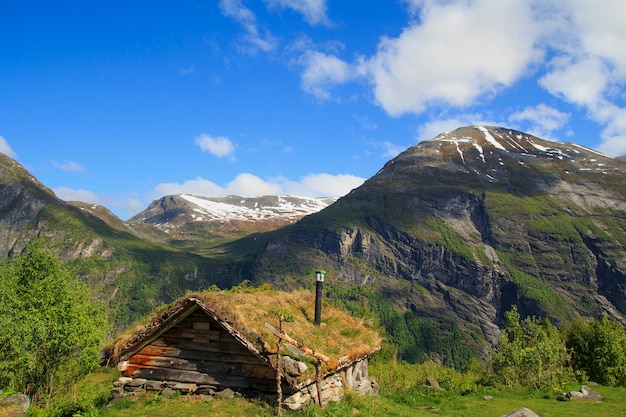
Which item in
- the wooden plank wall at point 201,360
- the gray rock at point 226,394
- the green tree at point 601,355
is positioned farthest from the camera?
the green tree at point 601,355

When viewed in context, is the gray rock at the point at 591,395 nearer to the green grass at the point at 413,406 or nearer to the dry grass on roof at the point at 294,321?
the green grass at the point at 413,406

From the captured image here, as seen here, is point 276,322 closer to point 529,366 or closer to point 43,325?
point 43,325

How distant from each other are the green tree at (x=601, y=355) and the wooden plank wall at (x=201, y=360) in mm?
41229

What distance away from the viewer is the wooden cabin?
18016 mm

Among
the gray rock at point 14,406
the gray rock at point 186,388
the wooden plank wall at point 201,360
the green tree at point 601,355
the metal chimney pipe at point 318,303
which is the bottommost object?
the green tree at point 601,355

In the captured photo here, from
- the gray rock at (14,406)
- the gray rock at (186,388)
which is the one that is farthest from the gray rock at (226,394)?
the gray rock at (14,406)

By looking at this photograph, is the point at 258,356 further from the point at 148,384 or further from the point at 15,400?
the point at 15,400

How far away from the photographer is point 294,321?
22.2 m

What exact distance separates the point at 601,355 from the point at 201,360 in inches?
1918

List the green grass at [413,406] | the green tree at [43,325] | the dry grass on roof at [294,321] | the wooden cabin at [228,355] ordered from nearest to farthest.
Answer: the green grass at [413,406]
the wooden cabin at [228,355]
the dry grass on roof at [294,321]
the green tree at [43,325]

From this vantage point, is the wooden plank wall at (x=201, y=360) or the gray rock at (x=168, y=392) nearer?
the wooden plank wall at (x=201, y=360)

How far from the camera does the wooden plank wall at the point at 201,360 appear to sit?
18.8 metres

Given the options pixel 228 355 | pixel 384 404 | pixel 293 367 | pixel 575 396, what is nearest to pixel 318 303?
pixel 384 404

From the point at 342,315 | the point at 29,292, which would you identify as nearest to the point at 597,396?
the point at 342,315
